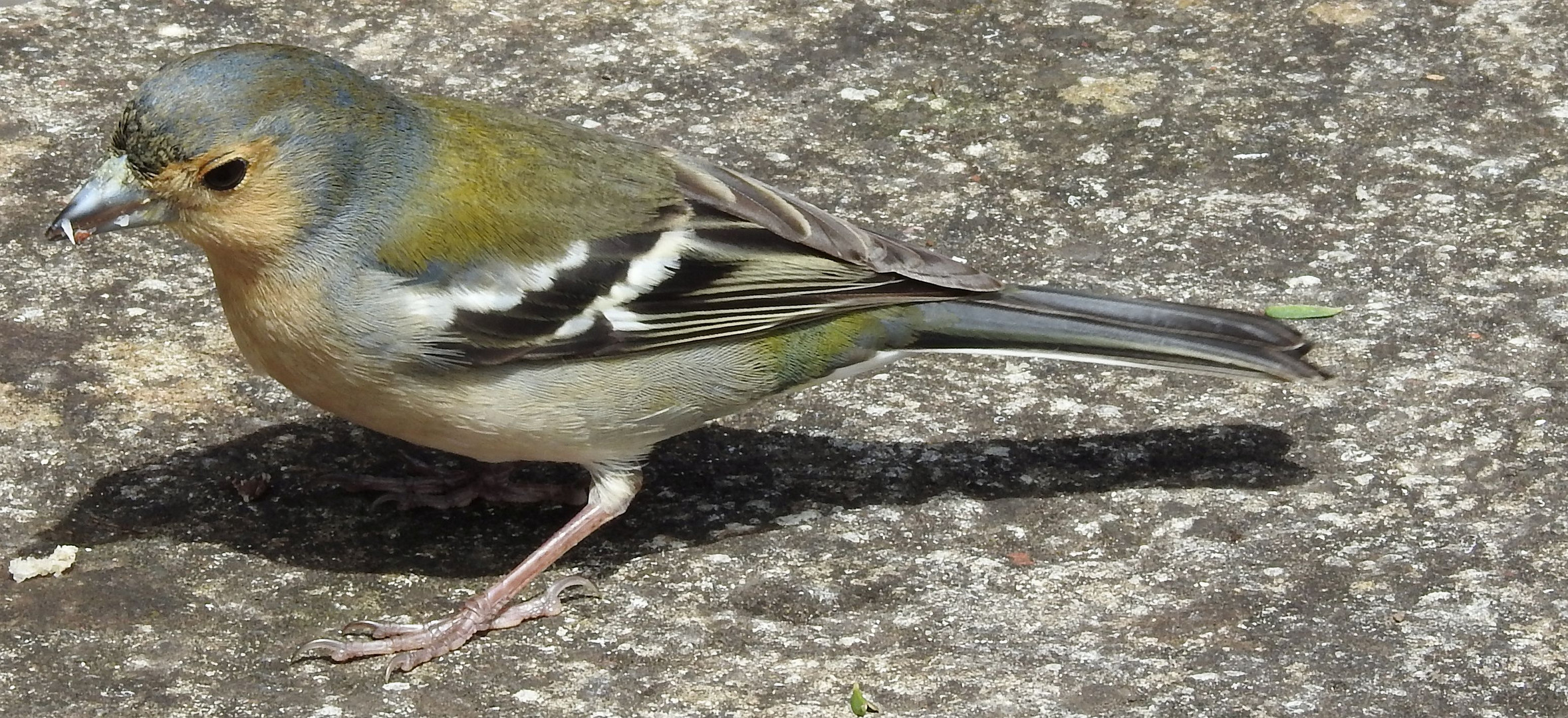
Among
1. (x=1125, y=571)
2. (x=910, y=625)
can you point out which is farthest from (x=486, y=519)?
(x=1125, y=571)

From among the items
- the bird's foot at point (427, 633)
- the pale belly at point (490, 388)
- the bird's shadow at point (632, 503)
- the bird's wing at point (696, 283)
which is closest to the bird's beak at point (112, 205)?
the pale belly at point (490, 388)

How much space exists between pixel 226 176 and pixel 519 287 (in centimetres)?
68

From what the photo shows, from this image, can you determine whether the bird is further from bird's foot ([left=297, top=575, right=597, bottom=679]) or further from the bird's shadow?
the bird's shadow

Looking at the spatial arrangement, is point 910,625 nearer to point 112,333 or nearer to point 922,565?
point 922,565

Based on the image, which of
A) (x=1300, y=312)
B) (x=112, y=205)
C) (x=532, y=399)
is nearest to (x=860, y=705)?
(x=532, y=399)

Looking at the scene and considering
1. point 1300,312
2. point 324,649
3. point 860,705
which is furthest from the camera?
point 1300,312

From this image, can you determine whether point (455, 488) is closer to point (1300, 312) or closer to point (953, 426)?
point (953, 426)

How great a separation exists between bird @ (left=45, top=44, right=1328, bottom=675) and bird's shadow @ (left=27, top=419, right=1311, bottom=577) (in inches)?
9.3

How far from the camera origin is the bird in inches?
159

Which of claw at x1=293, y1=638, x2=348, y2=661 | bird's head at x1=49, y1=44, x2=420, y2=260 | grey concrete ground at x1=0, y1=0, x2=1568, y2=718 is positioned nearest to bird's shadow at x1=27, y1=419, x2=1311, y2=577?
grey concrete ground at x1=0, y1=0, x2=1568, y2=718

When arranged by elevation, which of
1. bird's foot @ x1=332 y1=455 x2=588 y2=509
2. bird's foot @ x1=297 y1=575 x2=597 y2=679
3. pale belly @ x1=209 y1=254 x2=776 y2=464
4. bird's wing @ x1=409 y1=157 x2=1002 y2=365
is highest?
bird's wing @ x1=409 y1=157 x2=1002 y2=365

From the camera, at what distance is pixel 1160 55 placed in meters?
6.47

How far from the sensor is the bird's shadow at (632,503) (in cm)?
446

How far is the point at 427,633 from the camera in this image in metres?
4.04
